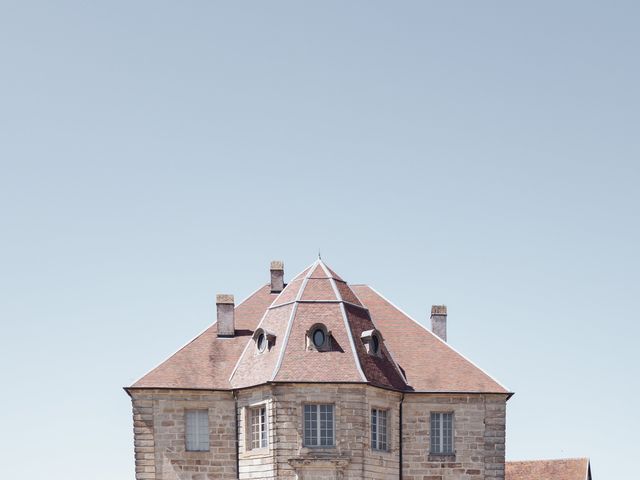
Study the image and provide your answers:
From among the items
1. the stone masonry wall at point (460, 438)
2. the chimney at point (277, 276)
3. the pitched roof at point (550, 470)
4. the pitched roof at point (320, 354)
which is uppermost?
the chimney at point (277, 276)

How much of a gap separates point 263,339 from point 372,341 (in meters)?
4.07

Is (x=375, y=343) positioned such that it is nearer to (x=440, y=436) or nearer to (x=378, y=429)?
(x=378, y=429)

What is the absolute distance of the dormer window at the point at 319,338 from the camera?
3706 cm

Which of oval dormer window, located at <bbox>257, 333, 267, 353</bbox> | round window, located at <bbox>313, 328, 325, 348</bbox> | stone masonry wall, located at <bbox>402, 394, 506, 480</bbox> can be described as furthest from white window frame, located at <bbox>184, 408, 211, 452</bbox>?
stone masonry wall, located at <bbox>402, 394, 506, 480</bbox>

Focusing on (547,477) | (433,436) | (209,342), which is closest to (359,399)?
(433,436)

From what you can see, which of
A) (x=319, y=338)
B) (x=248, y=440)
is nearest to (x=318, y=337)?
(x=319, y=338)

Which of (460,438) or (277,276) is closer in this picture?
(460,438)

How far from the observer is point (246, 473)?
3691 cm

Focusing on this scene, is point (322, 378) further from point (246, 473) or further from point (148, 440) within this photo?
point (148, 440)

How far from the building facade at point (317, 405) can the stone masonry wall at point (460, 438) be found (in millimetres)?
37

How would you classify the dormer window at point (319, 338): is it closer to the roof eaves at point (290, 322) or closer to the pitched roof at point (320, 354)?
the pitched roof at point (320, 354)

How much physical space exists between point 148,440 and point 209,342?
4700 millimetres

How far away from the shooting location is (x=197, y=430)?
1496 inches

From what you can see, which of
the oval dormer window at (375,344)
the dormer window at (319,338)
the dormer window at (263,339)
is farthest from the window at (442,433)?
the dormer window at (263,339)
